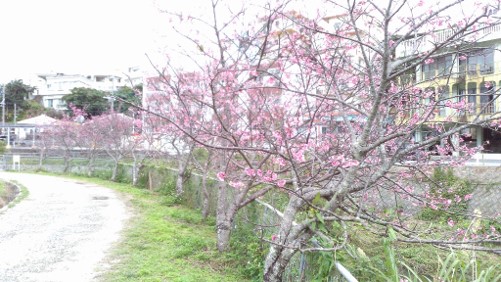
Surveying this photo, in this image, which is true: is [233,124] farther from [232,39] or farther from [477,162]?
[477,162]

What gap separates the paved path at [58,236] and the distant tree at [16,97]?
137 ft

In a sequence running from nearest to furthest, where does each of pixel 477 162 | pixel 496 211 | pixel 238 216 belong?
1. pixel 238 216
2. pixel 496 211
3. pixel 477 162

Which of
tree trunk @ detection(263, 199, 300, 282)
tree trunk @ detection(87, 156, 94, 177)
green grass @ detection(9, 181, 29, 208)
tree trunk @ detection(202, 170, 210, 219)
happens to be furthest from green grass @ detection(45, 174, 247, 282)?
tree trunk @ detection(87, 156, 94, 177)

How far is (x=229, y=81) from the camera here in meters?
5.64

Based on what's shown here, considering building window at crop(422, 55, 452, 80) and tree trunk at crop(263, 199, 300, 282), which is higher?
building window at crop(422, 55, 452, 80)

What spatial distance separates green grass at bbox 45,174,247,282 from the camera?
628 cm

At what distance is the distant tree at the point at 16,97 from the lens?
2024 inches

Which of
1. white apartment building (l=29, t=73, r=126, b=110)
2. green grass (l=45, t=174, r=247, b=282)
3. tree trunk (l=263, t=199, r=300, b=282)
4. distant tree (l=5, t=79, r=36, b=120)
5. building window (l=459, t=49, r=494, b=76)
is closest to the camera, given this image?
building window (l=459, t=49, r=494, b=76)

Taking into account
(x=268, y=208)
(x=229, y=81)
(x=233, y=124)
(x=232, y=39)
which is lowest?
(x=268, y=208)

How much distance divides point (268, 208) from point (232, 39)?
2.87 metres

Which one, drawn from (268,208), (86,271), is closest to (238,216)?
(268,208)

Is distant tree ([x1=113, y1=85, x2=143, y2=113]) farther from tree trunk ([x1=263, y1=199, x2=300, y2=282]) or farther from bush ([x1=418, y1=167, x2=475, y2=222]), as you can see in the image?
bush ([x1=418, y1=167, x2=475, y2=222])

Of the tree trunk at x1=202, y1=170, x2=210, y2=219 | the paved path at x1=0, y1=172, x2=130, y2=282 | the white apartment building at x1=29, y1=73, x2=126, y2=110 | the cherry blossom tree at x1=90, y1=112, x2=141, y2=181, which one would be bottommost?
the paved path at x1=0, y1=172, x2=130, y2=282

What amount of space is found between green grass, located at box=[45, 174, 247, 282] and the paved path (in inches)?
13.9
